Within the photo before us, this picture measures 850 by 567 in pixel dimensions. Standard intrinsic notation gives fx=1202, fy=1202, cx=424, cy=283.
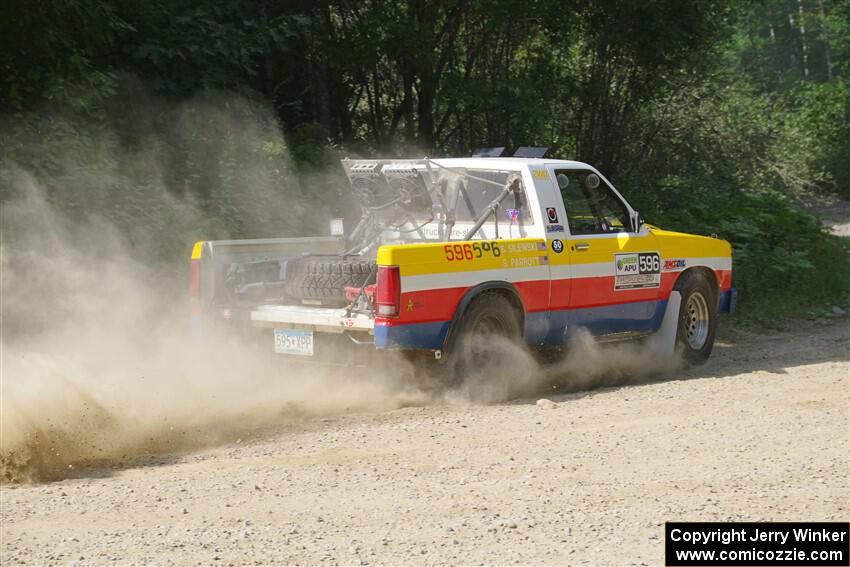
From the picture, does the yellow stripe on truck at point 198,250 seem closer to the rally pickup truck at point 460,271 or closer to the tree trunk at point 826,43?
the rally pickup truck at point 460,271

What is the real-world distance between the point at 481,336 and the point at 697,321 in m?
3.13

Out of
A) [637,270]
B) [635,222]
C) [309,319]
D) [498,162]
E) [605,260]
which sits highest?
[498,162]

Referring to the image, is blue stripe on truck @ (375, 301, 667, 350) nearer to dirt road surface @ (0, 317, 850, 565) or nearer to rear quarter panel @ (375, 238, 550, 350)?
rear quarter panel @ (375, 238, 550, 350)

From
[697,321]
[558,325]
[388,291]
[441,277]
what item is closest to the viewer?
[388,291]

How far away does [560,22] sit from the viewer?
58.7 ft

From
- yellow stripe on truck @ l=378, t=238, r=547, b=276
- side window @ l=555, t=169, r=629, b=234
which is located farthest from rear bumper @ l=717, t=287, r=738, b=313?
yellow stripe on truck @ l=378, t=238, r=547, b=276

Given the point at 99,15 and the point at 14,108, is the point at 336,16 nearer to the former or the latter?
the point at 99,15

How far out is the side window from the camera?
412 inches

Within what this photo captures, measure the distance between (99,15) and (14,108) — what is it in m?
1.47

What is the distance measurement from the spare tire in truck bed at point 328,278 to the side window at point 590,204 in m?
1.91

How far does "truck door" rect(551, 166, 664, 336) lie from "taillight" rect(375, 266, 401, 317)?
1.97 metres

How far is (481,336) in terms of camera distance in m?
9.73

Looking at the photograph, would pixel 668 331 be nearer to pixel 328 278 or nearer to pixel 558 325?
pixel 558 325

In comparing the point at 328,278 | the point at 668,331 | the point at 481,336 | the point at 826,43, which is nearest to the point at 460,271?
the point at 481,336
